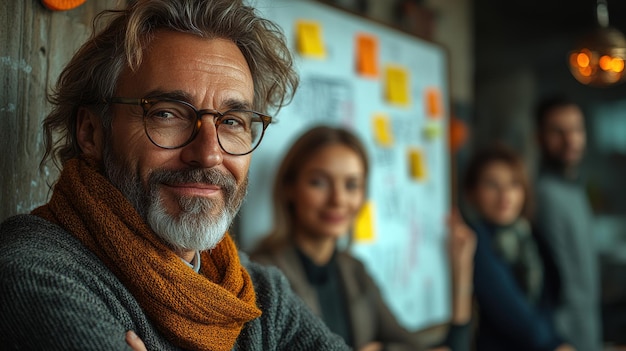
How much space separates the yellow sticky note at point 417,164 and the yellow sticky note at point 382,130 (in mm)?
212

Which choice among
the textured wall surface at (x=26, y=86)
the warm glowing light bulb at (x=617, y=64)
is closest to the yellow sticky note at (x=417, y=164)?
the warm glowing light bulb at (x=617, y=64)

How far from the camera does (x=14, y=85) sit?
127 cm

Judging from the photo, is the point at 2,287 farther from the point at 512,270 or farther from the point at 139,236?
the point at 512,270

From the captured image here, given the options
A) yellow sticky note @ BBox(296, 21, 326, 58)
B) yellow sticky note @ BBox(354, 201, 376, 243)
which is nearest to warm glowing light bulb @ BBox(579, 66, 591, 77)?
yellow sticky note @ BBox(354, 201, 376, 243)

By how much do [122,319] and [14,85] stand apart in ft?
1.70

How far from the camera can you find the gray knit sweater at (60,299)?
0.89 metres

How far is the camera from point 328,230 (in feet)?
7.20

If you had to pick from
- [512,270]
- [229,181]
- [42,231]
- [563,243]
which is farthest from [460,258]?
[42,231]

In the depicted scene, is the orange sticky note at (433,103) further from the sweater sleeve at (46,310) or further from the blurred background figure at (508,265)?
the sweater sleeve at (46,310)

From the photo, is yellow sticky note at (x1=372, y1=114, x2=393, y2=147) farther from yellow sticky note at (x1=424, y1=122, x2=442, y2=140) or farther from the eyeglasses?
the eyeglasses

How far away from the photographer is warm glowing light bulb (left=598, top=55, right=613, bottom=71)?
2.90 metres

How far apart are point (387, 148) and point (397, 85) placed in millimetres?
280

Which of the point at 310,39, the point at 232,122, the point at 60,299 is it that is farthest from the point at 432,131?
the point at 60,299

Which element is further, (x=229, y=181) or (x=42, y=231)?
(x=229, y=181)
